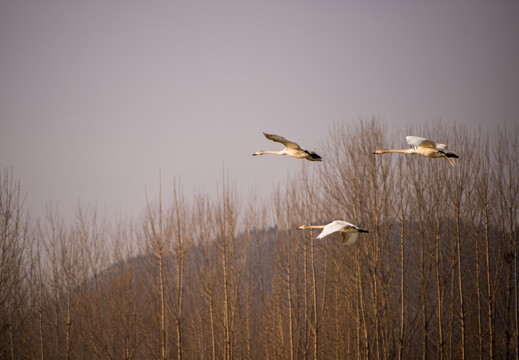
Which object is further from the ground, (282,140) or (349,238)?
(282,140)

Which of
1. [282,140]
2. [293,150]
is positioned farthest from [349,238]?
[282,140]

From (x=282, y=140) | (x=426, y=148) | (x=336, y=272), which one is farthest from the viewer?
(x=336, y=272)

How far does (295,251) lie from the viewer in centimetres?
1199

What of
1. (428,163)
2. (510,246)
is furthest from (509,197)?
(428,163)

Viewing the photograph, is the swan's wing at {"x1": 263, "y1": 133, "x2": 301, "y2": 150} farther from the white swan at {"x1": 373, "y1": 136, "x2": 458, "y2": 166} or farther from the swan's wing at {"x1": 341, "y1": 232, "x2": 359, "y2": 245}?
the swan's wing at {"x1": 341, "y1": 232, "x2": 359, "y2": 245}

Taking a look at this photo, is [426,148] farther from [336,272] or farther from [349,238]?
[336,272]

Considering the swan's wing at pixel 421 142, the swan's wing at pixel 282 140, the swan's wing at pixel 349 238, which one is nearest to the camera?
the swan's wing at pixel 282 140

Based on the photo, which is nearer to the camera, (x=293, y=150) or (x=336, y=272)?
(x=293, y=150)

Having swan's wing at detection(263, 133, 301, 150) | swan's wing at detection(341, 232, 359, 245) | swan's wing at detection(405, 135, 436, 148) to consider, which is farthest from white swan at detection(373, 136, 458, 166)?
swan's wing at detection(341, 232, 359, 245)

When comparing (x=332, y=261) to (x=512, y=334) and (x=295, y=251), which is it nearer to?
(x=295, y=251)

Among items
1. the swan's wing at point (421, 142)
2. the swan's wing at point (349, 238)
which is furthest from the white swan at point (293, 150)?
the swan's wing at point (349, 238)

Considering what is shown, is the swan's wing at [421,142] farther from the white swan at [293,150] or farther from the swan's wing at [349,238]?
the swan's wing at [349,238]

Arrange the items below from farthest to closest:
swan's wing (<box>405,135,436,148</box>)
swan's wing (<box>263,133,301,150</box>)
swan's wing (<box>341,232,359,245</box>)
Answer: swan's wing (<box>341,232,359,245</box>)
swan's wing (<box>405,135,436,148</box>)
swan's wing (<box>263,133,301,150</box>)

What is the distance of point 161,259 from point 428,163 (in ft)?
22.7
